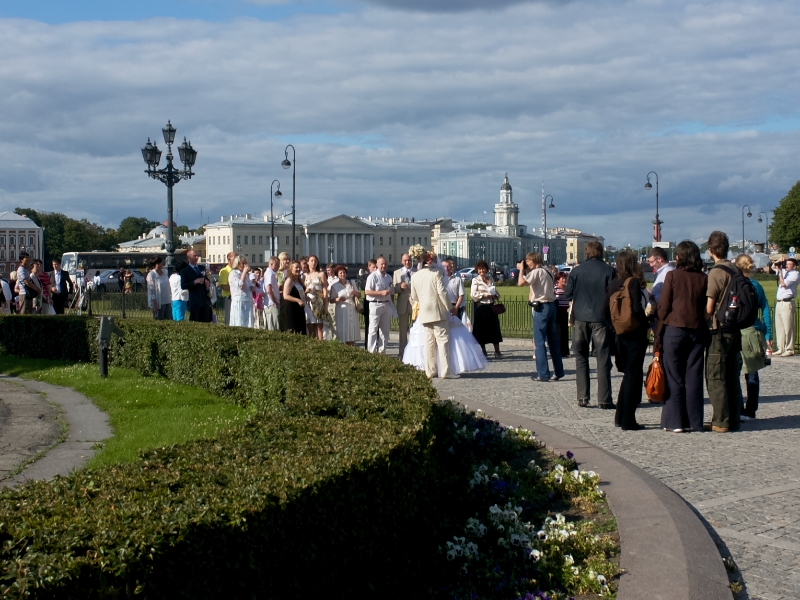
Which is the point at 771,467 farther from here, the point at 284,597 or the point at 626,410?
the point at 284,597

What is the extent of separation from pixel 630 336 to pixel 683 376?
718 mm

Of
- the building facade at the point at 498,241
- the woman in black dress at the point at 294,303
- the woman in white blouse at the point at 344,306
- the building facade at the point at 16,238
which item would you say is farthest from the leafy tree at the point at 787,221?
the building facade at the point at 16,238

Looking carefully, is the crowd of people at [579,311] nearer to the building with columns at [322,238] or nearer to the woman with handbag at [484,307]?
the woman with handbag at [484,307]

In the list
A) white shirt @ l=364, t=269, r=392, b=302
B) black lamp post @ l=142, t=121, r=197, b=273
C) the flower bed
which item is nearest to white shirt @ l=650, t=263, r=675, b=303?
the flower bed

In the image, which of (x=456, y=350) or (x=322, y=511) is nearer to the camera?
(x=322, y=511)

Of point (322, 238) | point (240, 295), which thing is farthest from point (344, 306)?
point (322, 238)

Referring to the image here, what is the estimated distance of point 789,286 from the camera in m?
17.1

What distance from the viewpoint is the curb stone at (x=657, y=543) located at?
413 cm

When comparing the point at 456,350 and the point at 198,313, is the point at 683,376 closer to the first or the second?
the point at 456,350

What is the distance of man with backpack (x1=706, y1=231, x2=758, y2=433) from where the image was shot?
8641 millimetres

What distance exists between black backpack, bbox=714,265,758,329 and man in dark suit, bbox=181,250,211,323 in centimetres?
1043

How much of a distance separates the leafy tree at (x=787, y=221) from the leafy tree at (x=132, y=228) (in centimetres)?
11849

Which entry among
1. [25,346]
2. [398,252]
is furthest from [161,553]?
[398,252]

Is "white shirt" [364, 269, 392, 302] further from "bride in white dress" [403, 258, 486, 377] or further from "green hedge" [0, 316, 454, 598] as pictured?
"green hedge" [0, 316, 454, 598]
